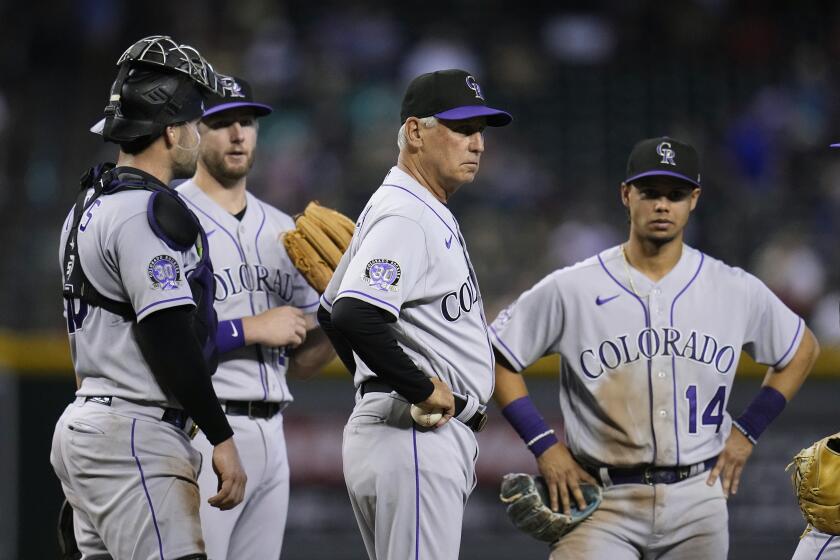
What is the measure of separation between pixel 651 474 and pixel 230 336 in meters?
1.60

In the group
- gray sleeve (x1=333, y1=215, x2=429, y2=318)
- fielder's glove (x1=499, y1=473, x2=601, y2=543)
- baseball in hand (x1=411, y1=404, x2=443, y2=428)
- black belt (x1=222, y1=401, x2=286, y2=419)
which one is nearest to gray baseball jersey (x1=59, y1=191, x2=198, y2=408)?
gray sleeve (x1=333, y1=215, x2=429, y2=318)

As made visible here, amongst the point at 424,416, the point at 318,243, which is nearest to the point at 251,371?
the point at 318,243

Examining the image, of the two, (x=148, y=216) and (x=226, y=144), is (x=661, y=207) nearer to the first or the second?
(x=226, y=144)

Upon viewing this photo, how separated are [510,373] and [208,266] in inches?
51.7

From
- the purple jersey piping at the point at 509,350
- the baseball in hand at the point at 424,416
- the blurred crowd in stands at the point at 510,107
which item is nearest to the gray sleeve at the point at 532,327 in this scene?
the purple jersey piping at the point at 509,350

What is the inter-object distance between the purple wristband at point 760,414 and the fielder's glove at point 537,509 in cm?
65

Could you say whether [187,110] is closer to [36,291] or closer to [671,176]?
[671,176]

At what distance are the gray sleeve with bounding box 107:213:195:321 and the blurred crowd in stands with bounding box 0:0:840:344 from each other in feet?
22.3

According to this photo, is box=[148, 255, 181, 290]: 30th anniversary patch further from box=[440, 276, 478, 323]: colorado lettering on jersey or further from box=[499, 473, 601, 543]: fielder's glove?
box=[499, 473, 601, 543]: fielder's glove

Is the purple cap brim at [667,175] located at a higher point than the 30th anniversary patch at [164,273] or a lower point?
higher

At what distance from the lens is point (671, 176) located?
4316 millimetres

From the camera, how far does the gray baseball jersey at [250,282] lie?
4531mm

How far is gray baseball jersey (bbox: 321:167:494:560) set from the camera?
3.46 meters

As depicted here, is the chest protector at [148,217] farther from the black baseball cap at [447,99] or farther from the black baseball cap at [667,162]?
the black baseball cap at [667,162]
